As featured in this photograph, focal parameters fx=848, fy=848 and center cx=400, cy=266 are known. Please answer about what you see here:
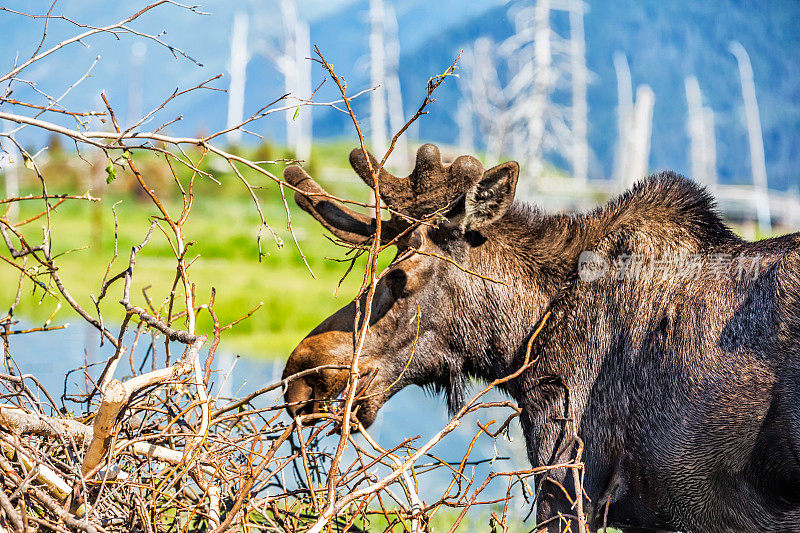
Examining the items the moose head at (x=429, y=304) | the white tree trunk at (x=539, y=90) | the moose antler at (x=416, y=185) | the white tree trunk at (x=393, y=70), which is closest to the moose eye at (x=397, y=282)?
the moose head at (x=429, y=304)

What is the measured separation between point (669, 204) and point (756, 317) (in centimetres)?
109

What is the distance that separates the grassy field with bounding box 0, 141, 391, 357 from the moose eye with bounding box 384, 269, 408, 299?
26.0 ft

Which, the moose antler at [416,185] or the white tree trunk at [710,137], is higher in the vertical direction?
the white tree trunk at [710,137]

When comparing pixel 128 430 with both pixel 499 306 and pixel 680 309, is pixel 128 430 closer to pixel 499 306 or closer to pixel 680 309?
pixel 499 306

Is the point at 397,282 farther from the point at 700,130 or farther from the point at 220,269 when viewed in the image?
the point at 700,130

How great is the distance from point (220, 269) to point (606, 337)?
68.9 ft

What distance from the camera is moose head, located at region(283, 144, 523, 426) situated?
4805 millimetres

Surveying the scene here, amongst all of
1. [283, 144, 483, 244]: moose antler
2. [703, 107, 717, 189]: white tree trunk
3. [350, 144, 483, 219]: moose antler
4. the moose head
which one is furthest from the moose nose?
[703, 107, 717, 189]: white tree trunk

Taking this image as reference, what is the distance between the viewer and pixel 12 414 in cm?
374

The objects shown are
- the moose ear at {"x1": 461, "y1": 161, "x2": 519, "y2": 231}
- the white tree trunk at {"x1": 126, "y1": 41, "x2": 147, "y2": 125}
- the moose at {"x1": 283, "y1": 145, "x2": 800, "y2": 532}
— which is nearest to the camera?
the moose at {"x1": 283, "y1": 145, "x2": 800, "y2": 532}

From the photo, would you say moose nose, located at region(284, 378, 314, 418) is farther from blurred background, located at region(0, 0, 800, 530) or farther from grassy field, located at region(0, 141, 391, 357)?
grassy field, located at region(0, 141, 391, 357)

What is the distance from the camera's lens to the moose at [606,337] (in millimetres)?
4043

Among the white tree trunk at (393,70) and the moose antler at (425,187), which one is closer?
the moose antler at (425,187)

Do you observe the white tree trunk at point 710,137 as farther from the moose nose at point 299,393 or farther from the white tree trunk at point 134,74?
the moose nose at point 299,393
